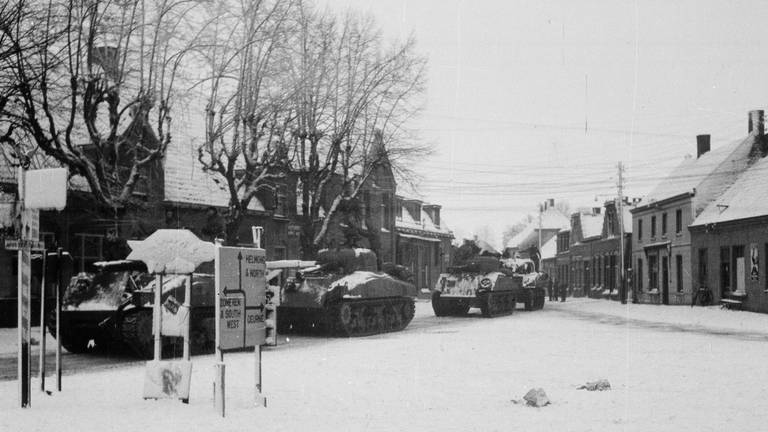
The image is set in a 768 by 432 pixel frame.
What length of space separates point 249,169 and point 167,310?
8.32 metres

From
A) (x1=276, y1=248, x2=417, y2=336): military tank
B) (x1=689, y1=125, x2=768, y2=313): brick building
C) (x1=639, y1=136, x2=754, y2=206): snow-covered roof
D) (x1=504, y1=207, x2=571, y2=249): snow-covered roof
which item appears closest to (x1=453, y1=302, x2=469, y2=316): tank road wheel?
(x1=276, y1=248, x2=417, y2=336): military tank

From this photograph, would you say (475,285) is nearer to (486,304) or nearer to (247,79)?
(486,304)

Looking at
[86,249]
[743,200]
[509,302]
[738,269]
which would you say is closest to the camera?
[86,249]

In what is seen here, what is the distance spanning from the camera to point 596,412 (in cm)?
1002

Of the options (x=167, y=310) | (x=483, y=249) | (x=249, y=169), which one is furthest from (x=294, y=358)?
(x=483, y=249)

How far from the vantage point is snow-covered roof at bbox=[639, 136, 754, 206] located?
134ft

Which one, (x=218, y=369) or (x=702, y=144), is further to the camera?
(x=702, y=144)

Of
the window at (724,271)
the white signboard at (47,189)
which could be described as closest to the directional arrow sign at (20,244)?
the white signboard at (47,189)

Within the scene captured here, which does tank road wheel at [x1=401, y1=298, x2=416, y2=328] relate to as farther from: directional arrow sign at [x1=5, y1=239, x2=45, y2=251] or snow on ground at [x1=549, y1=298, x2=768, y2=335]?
directional arrow sign at [x1=5, y1=239, x2=45, y2=251]

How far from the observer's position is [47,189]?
1030 cm

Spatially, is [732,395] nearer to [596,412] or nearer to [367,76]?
[596,412]

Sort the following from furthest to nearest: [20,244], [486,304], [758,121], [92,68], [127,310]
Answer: [758,121]
[486,304]
[92,68]
[127,310]
[20,244]

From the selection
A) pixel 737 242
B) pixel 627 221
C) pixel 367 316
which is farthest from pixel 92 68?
pixel 627 221

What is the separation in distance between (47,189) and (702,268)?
115 feet
